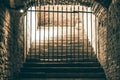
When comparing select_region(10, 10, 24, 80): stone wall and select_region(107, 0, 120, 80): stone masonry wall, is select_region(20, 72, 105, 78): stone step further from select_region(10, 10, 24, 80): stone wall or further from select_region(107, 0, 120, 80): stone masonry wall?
select_region(107, 0, 120, 80): stone masonry wall

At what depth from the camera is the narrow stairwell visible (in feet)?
30.2

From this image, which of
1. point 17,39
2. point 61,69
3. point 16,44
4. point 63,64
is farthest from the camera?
point 63,64

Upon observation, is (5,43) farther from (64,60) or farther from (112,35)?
(64,60)

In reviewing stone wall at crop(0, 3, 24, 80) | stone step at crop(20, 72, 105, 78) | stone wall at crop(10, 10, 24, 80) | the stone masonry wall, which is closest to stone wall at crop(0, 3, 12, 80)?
stone wall at crop(0, 3, 24, 80)

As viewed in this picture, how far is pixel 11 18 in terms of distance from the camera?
25.6 ft

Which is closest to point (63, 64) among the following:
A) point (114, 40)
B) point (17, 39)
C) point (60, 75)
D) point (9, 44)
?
point (60, 75)

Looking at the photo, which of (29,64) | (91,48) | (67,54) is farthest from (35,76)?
(91,48)

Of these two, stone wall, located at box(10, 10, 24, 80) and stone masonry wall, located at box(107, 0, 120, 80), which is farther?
stone wall, located at box(10, 10, 24, 80)

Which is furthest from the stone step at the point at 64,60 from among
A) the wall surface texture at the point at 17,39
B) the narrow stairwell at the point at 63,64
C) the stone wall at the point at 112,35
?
the stone wall at the point at 112,35

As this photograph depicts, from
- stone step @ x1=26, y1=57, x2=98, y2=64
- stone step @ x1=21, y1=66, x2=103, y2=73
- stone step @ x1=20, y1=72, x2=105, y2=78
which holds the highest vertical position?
stone step @ x1=26, y1=57, x2=98, y2=64

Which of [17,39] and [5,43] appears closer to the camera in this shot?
[5,43]

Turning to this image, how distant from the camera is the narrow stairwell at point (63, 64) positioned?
9204 millimetres

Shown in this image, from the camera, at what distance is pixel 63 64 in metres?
9.95

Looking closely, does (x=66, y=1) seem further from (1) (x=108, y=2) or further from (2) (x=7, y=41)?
(2) (x=7, y=41)
